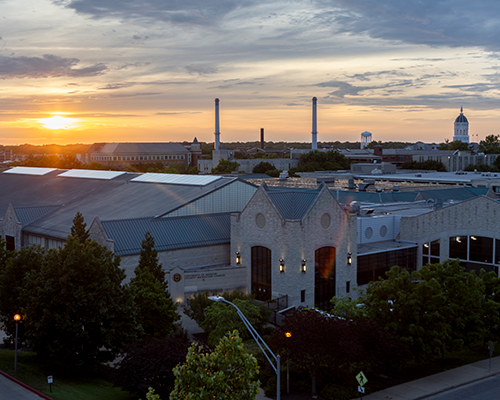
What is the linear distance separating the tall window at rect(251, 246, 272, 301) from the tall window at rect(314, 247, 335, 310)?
13.5ft

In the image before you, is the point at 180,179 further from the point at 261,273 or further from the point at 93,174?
the point at 261,273

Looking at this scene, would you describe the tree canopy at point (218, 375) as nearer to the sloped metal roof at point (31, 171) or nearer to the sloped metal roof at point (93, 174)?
the sloped metal roof at point (93, 174)

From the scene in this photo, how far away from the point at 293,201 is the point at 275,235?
3570 mm

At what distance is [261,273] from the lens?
Answer: 48812 mm

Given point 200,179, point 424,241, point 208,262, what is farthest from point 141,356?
point 200,179

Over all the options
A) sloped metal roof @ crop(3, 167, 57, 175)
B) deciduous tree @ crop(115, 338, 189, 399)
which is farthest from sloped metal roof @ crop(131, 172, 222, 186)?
deciduous tree @ crop(115, 338, 189, 399)

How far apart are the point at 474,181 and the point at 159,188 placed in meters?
61.2

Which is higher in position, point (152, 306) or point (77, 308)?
point (77, 308)

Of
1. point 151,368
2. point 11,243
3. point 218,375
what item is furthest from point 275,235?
point 11,243

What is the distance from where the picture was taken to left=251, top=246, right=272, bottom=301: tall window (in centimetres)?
4816

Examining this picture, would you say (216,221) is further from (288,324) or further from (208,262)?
(288,324)

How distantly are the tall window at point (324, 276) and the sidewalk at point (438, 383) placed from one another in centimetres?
1364

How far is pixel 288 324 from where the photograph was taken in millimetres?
32375

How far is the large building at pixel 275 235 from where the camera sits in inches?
1844
